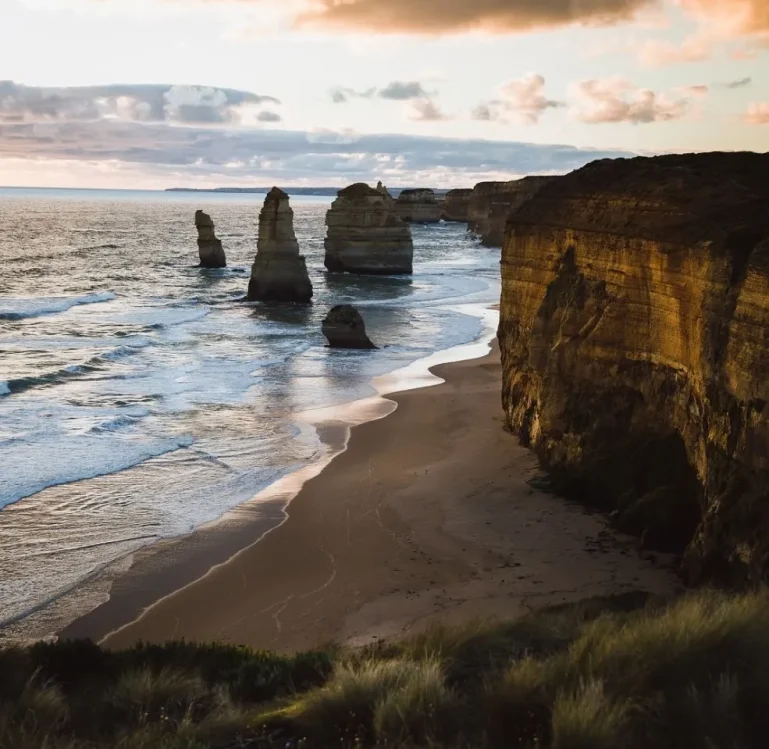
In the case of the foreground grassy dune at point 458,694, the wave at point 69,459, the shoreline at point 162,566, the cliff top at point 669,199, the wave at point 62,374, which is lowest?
the shoreline at point 162,566

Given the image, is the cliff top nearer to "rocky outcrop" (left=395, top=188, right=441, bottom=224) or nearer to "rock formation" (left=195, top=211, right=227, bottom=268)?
"rock formation" (left=195, top=211, right=227, bottom=268)

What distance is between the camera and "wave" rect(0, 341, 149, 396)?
80.0ft

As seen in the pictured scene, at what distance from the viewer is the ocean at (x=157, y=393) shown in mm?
13539

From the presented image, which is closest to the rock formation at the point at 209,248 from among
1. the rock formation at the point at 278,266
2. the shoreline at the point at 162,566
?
the rock formation at the point at 278,266

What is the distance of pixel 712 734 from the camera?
202 inches

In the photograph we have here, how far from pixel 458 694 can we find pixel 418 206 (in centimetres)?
14123

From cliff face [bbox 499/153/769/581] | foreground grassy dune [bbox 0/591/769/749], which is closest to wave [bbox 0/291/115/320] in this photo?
cliff face [bbox 499/153/769/581]

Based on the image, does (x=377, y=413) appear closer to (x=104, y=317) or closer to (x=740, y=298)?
(x=740, y=298)

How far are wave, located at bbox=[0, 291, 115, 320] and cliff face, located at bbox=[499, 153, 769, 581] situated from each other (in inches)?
1246

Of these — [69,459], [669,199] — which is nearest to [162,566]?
[69,459]

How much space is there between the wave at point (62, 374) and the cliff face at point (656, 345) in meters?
14.6

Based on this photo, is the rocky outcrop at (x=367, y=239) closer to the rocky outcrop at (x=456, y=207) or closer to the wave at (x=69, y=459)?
the wave at (x=69, y=459)

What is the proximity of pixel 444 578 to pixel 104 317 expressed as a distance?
3442 cm

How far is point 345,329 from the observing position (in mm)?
31422
